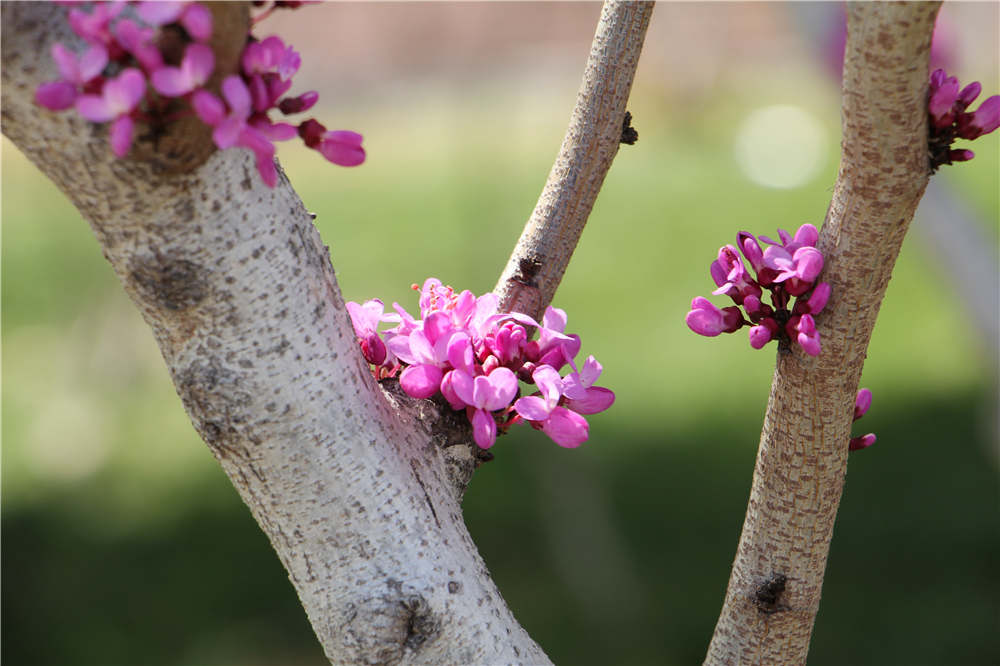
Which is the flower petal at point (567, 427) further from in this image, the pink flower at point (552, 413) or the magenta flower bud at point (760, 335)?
the magenta flower bud at point (760, 335)

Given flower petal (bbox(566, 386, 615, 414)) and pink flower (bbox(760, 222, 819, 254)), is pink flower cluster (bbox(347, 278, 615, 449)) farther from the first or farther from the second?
pink flower (bbox(760, 222, 819, 254))

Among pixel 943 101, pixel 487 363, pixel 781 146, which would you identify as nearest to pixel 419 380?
pixel 487 363

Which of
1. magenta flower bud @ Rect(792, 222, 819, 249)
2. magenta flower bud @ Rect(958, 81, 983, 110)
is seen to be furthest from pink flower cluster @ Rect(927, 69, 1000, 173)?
magenta flower bud @ Rect(792, 222, 819, 249)

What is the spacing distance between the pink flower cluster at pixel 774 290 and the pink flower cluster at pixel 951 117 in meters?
0.13

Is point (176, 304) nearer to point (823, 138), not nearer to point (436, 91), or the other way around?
point (823, 138)

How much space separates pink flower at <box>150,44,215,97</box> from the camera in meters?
0.69

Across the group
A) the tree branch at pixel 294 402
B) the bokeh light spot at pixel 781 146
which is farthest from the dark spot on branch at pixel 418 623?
the bokeh light spot at pixel 781 146

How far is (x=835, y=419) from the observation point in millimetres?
946

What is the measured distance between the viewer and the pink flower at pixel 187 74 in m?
0.69

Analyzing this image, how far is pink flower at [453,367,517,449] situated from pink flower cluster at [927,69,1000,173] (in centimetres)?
44

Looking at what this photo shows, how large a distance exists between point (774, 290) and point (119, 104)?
0.59 meters

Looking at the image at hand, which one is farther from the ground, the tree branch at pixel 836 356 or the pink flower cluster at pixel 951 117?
the pink flower cluster at pixel 951 117

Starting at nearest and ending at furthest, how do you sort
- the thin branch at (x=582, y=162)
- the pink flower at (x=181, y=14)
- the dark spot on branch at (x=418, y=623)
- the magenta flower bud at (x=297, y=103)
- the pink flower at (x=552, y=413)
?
the pink flower at (x=181, y=14) < the magenta flower bud at (x=297, y=103) < the dark spot on branch at (x=418, y=623) < the pink flower at (x=552, y=413) < the thin branch at (x=582, y=162)

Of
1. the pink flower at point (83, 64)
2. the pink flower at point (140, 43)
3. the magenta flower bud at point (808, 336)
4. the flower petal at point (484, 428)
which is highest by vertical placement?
the pink flower at point (140, 43)
